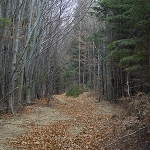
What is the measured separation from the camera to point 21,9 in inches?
559

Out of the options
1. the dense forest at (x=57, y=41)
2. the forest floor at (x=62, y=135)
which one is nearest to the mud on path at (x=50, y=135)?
the forest floor at (x=62, y=135)

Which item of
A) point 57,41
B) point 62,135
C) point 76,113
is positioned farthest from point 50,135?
point 57,41

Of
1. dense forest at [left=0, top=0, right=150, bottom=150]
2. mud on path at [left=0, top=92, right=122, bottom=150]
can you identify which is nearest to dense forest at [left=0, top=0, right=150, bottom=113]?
dense forest at [left=0, top=0, right=150, bottom=150]

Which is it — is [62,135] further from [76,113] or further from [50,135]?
[76,113]

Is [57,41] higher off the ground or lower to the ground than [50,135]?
higher

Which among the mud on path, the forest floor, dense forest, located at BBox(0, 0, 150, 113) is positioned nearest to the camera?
the forest floor

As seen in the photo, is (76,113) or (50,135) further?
(76,113)

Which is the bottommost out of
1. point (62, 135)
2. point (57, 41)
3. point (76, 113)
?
point (76, 113)

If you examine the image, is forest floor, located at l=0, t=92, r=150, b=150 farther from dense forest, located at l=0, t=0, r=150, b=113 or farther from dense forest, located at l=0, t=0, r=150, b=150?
dense forest, located at l=0, t=0, r=150, b=113

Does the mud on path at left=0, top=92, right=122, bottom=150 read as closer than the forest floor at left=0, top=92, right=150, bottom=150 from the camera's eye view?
No

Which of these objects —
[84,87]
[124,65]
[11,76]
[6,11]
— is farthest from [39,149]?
[84,87]

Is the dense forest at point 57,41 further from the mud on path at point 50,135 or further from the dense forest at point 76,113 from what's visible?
the mud on path at point 50,135

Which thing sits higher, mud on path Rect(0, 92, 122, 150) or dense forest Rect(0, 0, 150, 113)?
dense forest Rect(0, 0, 150, 113)

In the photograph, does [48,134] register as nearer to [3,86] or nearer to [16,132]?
[16,132]
